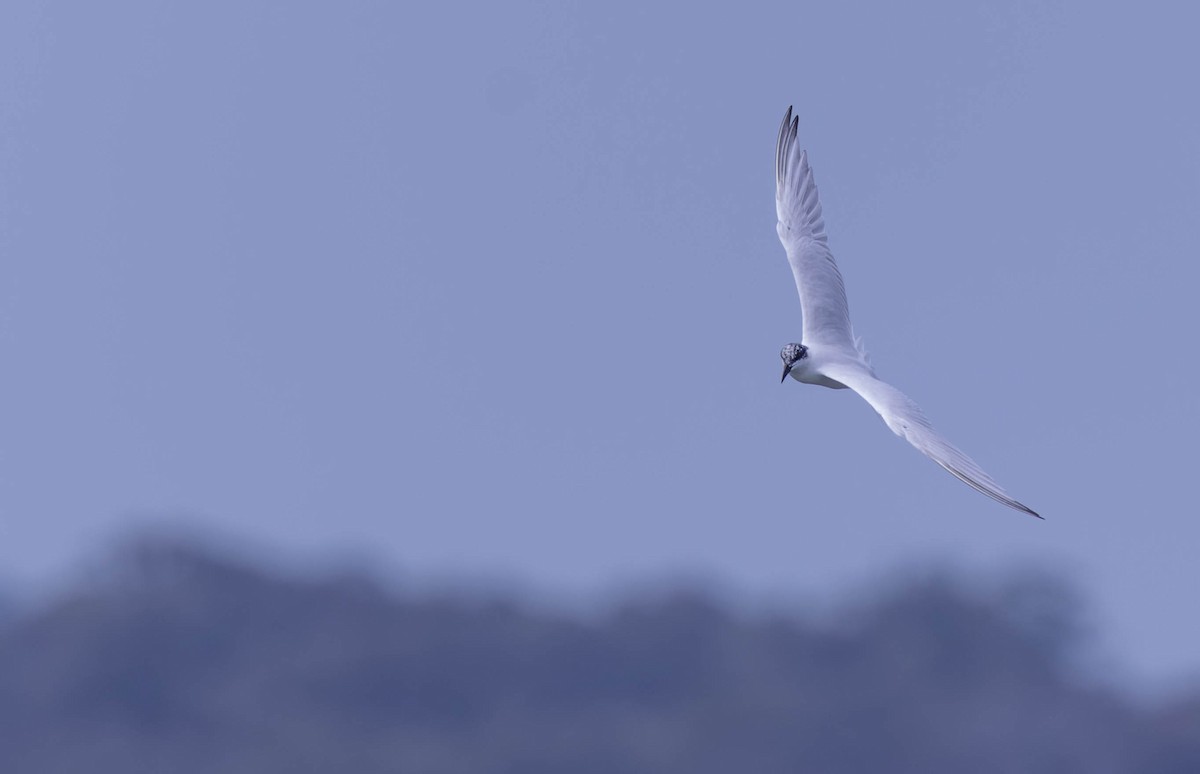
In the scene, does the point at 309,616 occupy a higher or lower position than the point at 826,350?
higher

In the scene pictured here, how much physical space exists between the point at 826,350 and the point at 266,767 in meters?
86.6

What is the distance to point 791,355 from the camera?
69.7 ft

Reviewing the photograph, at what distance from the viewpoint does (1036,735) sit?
106250 mm

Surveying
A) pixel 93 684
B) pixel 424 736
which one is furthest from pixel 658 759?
pixel 93 684

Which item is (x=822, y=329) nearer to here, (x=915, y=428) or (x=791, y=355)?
(x=791, y=355)

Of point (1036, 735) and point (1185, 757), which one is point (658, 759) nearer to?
Result: point (1036, 735)

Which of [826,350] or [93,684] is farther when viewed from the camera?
[93,684]

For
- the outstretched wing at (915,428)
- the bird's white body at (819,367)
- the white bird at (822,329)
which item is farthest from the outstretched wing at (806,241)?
the outstretched wing at (915,428)

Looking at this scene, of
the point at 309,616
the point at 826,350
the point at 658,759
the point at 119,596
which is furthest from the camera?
the point at 309,616

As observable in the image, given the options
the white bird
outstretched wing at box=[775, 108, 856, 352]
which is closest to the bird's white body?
the white bird

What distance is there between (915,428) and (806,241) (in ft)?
14.8

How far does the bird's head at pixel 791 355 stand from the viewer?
21.2 meters

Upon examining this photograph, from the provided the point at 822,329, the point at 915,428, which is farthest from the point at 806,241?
the point at 915,428

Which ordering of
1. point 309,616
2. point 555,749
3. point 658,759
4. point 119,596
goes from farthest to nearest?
point 309,616 < point 119,596 < point 555,749 < point 658,759
